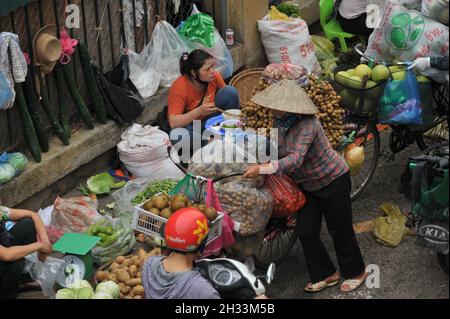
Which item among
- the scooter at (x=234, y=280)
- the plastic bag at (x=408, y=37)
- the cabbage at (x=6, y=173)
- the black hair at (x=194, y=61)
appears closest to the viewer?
the scooter at (x=234, y=280)

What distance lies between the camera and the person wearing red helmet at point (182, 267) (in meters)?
4.82

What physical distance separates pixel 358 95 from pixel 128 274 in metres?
2.51

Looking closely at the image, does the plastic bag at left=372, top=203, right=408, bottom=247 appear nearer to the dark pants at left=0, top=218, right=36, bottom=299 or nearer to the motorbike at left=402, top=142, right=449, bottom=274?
the motorbike at left=402, top=142, right=449, bottom=274

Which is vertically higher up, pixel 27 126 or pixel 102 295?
pixel 27 126

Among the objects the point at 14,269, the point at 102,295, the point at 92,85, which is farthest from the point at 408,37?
the point at 14,269

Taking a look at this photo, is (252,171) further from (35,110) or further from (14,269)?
(35,110)

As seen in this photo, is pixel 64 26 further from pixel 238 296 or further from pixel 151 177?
pixel 238 296

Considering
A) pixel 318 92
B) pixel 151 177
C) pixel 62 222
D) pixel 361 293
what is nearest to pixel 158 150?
pixel 151 177

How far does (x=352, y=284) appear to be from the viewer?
624 centimetres

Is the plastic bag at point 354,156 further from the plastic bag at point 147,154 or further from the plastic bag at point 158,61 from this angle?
the plastic bag at point 158,61

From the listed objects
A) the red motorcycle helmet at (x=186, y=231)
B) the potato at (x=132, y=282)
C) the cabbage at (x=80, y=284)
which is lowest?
the potato at (x=132, y=282)

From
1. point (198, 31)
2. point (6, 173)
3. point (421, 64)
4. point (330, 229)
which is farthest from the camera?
point (198, 31)

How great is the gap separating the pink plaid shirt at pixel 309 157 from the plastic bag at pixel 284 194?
7 centimetres

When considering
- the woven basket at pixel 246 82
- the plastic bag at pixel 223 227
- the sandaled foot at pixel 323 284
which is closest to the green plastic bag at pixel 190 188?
the plastic bag at pixel 223 227
